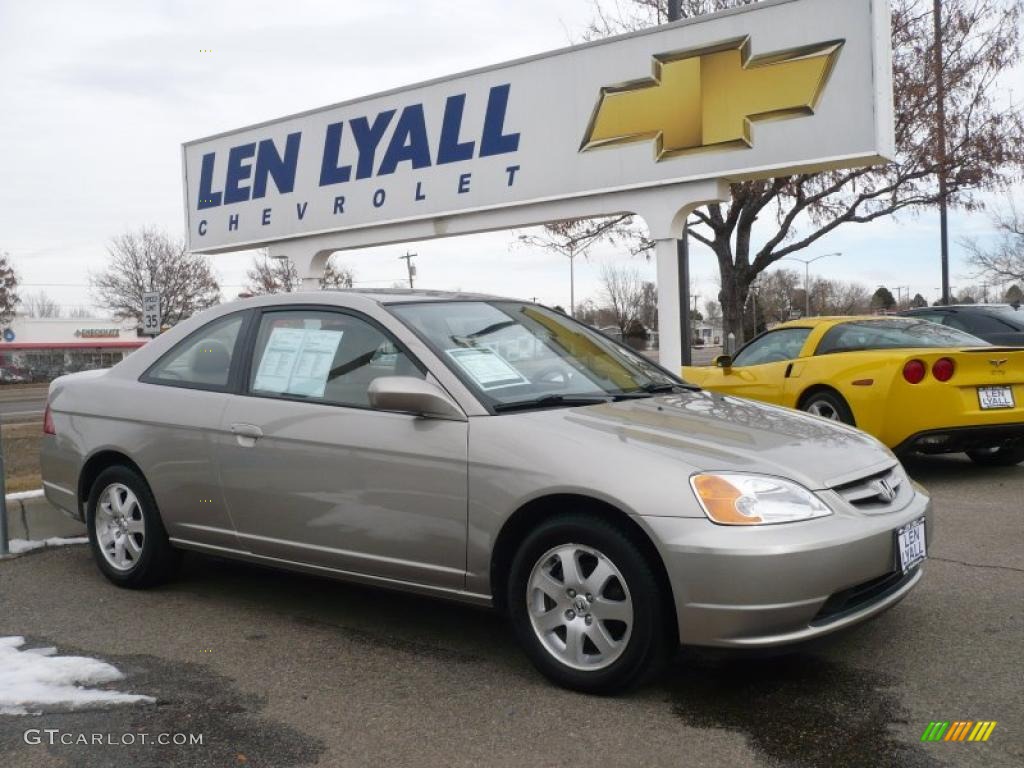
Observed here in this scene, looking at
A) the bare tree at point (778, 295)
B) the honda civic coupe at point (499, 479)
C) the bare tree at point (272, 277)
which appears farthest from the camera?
the bare tree at point (778, 295)

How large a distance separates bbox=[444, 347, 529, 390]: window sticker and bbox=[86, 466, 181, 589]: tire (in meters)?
1.91

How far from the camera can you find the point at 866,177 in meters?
18.0

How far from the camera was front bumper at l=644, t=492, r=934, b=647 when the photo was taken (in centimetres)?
316

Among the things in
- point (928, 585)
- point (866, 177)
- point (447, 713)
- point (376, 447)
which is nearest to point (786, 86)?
point (928, 585)

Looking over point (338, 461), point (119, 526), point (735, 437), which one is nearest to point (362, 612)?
point (338, 461)

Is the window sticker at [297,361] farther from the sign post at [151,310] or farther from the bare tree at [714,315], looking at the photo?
the bare tree at [714,315]

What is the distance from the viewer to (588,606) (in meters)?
3.43

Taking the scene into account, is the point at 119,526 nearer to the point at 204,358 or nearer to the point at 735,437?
the point at 204,358

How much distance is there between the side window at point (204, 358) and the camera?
189 inches

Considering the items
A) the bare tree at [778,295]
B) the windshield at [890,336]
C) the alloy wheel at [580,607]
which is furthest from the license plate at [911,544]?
the bare tree at [778,295]

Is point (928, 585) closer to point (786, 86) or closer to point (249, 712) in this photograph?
point (249, 712)

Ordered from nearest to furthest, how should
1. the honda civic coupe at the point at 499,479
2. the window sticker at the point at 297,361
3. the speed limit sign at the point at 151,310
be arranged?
1. the honda civic coupe at the point at 499,479
2. the window sticker at the point at 297,361
3. the speed limit sign at the point at 151,310

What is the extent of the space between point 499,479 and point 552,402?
0.48 meters

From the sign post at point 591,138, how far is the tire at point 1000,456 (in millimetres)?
2857
